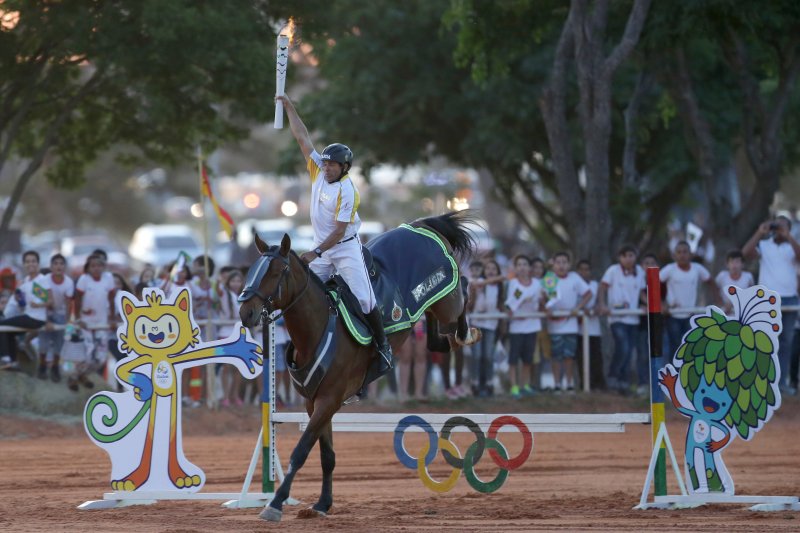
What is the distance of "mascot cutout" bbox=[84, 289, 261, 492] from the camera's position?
11977 millimetres

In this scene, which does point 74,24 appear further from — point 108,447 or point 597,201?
point 108,447

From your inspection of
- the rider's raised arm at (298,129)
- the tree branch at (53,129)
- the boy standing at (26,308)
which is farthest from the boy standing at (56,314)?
the rider's raised arm at (298,129)

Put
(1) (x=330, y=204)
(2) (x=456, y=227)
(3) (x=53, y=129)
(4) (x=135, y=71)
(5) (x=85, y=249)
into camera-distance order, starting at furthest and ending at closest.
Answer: (5) (x=85, y=249) < (3) (x=53, y=129) < (4) (x=135, y=71) < (2) (x=456, y=227) < (1) (x=330, y=204)

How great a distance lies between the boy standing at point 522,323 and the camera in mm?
19797

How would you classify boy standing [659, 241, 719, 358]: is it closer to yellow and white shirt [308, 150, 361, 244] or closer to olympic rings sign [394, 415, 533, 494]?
olympic rings sign [394, 415, 533, 494]

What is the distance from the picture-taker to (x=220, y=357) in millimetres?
12055

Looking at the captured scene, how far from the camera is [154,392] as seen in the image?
12062 millimetres

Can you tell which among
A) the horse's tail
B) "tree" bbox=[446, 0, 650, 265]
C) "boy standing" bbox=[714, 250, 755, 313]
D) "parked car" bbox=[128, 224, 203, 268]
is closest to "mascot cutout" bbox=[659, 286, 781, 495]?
the horse's tail

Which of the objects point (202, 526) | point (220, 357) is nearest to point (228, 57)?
point (220, 357)

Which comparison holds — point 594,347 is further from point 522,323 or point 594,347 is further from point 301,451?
point 301,451

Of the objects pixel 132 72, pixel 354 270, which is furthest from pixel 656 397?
pixel 132 72

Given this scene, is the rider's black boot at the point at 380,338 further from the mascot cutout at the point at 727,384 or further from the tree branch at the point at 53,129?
the tree branch at the point at 53,129

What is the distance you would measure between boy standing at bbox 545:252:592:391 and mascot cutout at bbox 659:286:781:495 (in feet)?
26.1

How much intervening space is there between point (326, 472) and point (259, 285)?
193cm
